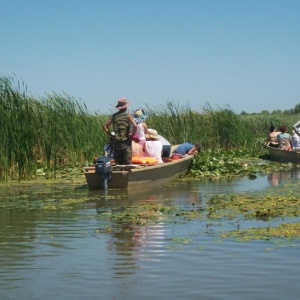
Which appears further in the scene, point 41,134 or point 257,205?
point 41,134

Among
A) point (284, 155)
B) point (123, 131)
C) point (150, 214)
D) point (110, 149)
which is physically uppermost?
point (123, 131)

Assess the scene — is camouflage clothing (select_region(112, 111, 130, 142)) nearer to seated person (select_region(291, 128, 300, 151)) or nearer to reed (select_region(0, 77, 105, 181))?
reed (select_region(0, 77, 105, 181))

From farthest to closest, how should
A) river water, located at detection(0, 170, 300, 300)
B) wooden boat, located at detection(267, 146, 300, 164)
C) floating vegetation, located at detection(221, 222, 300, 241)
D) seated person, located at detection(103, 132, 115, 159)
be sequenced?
wooden boat, located at detection(267, 146, 300, 164)
seated person, located at detection(103, 132, 115, 159)
floating vegetation, located at detection(221, 222, 300, 241)
river water, located at detection(0, 170, 300, 300)

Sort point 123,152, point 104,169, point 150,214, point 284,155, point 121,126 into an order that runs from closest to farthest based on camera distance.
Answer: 1. point 150,214
2. point 104,169
3. point 121,126
4. point 123,152
5. point 284,155

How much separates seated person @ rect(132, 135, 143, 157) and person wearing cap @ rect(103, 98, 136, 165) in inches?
38.6

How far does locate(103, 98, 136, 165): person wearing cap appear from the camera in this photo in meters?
15.6

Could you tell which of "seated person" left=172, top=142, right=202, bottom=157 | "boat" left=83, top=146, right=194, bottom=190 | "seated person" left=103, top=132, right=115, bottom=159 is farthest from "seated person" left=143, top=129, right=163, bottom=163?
"seated person" left=172, top=142, right=202, bottom=157

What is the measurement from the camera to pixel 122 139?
1568 cm

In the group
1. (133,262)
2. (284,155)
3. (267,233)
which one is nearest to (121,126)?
(267,233)

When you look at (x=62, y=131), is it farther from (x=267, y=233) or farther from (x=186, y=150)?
(x=267, y=233)

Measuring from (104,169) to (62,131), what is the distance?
19.5ft

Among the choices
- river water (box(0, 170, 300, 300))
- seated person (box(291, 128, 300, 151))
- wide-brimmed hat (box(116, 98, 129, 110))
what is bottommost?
river water (box(0, 170, 300, 300))

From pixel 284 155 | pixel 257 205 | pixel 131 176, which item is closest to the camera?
pixel 257 205

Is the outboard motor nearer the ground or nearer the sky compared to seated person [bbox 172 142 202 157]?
nearer the ground
